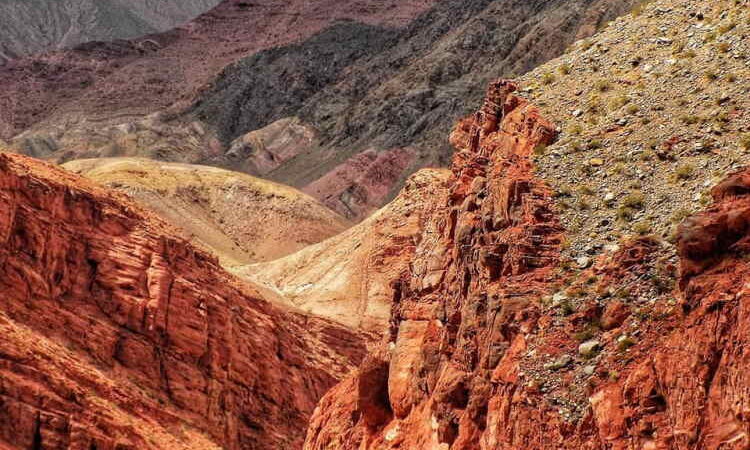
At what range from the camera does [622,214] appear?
85.5ft

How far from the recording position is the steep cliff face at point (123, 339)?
47938mm

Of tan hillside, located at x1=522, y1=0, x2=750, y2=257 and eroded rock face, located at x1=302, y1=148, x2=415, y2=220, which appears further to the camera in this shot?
eroded rock face, located at x1=302, y1=148, x2=415, y2=220

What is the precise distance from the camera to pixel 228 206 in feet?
465

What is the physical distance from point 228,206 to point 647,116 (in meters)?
114

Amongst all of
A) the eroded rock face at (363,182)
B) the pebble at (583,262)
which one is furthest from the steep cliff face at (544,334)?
the eroded rock face at (363,182)

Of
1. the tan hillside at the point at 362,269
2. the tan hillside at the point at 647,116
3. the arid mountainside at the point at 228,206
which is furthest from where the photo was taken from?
the arid mountainside at the point at 228,206

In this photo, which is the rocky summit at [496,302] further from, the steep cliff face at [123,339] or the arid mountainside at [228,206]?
the arid mountainside at [228,206]

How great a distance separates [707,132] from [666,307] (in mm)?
5095

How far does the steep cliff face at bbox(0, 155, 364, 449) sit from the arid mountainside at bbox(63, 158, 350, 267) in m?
61.1

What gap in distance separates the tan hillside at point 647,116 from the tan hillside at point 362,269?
5001cm

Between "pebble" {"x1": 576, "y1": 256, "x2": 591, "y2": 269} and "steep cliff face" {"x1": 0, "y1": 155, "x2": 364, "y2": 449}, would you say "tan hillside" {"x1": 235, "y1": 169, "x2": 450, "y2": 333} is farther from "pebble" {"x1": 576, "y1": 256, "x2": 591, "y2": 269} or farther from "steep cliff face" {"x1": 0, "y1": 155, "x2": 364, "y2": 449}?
"pebble" {"x1": 576, "y1": 256, "x2": 591, "y2": 269}

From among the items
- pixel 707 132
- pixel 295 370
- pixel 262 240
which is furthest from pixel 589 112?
pixel 262 240

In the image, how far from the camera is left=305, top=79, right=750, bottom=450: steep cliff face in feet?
70.0

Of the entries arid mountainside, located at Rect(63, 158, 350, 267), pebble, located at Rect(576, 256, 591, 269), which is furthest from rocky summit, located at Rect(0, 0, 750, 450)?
arid mountainside, located at Rect(63, 158, 350, 267)
